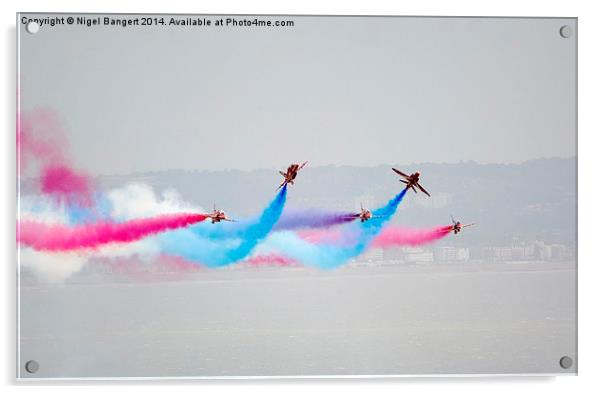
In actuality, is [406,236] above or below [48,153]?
below

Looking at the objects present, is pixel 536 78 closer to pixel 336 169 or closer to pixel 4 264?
pixel 336 169

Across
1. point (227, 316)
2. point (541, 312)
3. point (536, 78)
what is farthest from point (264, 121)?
point (541, 312)

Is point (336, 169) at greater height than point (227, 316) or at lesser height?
greater

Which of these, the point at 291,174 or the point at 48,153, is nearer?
the point at 48,153

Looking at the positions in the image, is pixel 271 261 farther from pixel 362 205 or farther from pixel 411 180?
pixel 411 180

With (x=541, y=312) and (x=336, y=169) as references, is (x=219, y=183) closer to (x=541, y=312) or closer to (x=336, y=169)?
(x=336, y=169)

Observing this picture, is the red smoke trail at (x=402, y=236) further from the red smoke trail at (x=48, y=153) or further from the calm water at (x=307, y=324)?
the red smoke trail at (x=48, y=153)

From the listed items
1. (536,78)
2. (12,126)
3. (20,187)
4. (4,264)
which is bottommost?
(4,264)

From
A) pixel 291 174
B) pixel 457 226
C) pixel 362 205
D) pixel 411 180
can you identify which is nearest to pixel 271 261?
pixel 291 174
